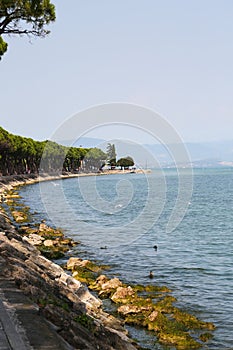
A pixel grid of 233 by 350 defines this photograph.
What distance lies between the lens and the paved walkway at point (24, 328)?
8.84 metres

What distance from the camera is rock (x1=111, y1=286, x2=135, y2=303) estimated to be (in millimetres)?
19516

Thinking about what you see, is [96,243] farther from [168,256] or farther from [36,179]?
[36,179]

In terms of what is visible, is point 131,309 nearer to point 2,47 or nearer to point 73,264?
point 73,264

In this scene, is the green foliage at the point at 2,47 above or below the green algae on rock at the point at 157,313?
above

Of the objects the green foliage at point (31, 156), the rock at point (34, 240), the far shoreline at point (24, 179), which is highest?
the green foliage at point (31, 156)

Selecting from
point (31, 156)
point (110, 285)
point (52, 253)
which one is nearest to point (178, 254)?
point (52, 253)

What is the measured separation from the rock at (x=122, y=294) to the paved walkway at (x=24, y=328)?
8.05m

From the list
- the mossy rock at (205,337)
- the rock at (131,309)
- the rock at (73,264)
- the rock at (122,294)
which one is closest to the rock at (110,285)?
the rock at (122,294)

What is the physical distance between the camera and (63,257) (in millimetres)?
29938

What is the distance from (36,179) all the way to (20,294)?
143m

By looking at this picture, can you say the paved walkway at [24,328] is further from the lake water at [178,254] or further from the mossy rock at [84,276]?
the mossy rock at [84,276]

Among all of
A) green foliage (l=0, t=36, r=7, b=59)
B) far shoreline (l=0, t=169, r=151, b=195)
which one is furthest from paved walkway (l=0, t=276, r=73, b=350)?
far shoreline (l=0, t=169, r=151, b=195)

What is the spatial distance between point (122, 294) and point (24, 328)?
34.4 ft

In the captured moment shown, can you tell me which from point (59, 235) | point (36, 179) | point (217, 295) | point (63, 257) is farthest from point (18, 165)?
point (217, 295)
